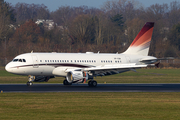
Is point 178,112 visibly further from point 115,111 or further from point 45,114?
point 45,114

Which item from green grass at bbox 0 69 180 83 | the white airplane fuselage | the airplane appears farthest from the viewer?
green grass at bbox 0 69 180 83

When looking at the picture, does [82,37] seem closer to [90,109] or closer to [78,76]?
[78,76]

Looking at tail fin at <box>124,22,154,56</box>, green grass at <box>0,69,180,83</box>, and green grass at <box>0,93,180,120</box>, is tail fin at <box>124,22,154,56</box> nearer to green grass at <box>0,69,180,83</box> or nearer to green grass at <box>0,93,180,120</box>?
green grass at <box>0,69,180,83</box>

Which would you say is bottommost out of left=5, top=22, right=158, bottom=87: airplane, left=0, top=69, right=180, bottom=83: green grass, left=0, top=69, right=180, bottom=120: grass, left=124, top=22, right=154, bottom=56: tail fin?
left=0, top=69, right=180, bottom=120: grass

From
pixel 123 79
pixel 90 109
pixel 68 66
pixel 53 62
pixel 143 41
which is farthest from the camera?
pixel 123 79

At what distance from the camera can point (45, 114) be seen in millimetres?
17562

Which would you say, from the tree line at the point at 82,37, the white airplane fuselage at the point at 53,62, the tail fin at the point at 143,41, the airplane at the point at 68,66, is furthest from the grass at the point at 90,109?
the tree line at the point at 82,37

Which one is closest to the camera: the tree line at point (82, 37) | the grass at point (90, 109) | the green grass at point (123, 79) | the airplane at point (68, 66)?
the grass at point (90, 109)

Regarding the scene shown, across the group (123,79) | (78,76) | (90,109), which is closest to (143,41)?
(123,79)

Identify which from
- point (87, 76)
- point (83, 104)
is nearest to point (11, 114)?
point (83, 104)

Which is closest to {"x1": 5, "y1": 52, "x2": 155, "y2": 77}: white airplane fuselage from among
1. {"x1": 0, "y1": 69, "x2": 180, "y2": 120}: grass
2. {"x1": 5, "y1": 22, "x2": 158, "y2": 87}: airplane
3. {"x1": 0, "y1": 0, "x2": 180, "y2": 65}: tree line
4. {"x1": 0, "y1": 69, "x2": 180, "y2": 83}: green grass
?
{"x1": 5, "y1": 22, "x2": 158, "y2": 87}: airplane

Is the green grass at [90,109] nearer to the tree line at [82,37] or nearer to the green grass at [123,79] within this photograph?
the green grass at [123,79]

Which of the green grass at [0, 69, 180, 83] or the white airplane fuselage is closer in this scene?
the white airplane fuselage

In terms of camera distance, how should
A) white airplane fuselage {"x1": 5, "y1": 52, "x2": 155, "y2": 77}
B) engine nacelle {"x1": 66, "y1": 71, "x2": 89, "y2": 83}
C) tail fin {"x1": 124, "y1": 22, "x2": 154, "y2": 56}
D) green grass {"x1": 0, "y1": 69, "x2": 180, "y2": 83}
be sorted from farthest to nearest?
green grass {"x1": 0, "y1": 69, "x2": 180, "y2": 83}
tail fin {"x1": 124, "y1": 22, "x2": 154, "y2": 56}
white airplane fuselage {"x1": 5, "y1": 52, "x2": 155, "y2": 77}
engine nacelle {"x1": 66, "y1": 71, "x2": 89, "y2": 83}
